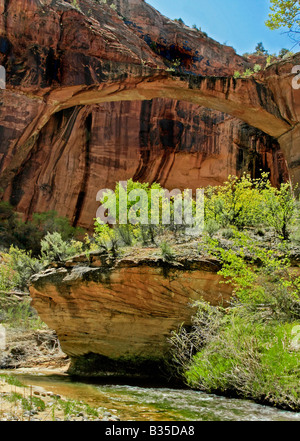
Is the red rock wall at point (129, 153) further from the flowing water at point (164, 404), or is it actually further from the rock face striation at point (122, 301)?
the flowing water at point (164, 404)

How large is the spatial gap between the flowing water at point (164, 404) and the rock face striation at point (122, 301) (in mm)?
1361

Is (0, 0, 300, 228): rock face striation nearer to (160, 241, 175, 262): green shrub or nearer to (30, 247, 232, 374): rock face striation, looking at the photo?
(160, 241, 175, 262): green shrub

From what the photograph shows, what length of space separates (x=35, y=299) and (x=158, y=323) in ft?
11.8

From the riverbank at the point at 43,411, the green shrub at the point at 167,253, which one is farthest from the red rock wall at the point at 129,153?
the riverbank at the point at 43,411

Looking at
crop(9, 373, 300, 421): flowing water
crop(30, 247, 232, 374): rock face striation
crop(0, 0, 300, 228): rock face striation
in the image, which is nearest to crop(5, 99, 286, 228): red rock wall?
crop(0, 0, 300, 228): rock face striation

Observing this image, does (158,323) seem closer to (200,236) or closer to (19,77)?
(200,236)

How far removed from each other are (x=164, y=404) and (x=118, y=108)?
22.3 m

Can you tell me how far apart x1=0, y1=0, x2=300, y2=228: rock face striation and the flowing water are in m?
11.0

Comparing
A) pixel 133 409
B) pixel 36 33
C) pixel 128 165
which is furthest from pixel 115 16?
pixel 133 409

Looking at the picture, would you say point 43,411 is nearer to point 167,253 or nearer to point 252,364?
point 252,364

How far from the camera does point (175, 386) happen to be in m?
8.42

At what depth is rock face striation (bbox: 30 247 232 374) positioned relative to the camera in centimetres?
891

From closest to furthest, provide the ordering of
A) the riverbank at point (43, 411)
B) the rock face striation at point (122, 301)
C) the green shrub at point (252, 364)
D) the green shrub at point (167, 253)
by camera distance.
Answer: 1. the riverbank at point (43, 411)
2. the green shrub at point (252, 364)
3. the rock face striation at point (122, 301)
4. the green shrub at point (167, 253)

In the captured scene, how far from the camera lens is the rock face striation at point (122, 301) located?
351 inches
